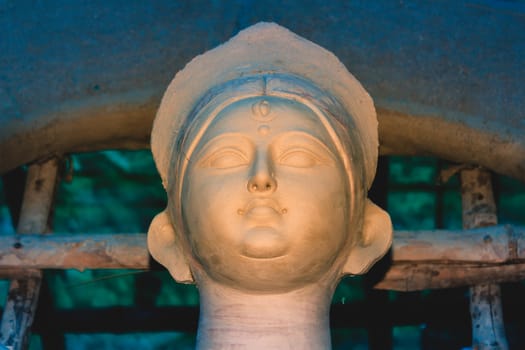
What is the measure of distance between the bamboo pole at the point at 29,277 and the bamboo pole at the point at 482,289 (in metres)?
1.80

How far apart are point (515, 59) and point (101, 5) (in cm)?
187

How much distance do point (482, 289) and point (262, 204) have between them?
4.91 feet

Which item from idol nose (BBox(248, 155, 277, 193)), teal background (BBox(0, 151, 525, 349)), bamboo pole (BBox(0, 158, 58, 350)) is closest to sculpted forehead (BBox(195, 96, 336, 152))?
idol nose (BBox(248, 155, 277, 193))

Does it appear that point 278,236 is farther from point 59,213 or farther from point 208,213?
point 59,213

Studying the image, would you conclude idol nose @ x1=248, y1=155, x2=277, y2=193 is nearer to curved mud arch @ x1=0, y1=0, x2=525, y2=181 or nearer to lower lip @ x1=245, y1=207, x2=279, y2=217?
lower lip @ x1=245, y1=207, x2=279, y2=217

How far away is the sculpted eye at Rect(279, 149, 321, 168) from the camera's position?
3.59m

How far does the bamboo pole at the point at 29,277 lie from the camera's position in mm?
4410

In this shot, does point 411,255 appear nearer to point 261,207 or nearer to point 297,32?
point 297,32

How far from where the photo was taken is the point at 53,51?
4906 mm

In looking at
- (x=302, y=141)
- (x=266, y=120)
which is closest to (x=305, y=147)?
(x=302, y=141)

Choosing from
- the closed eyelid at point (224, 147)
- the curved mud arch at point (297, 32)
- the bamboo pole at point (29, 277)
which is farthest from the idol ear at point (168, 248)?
the curved mud arch at point (297, 32)

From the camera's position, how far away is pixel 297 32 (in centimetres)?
490

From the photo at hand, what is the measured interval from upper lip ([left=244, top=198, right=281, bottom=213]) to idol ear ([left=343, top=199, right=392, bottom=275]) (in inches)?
19.1

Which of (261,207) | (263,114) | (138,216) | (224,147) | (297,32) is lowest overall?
(261,207)
